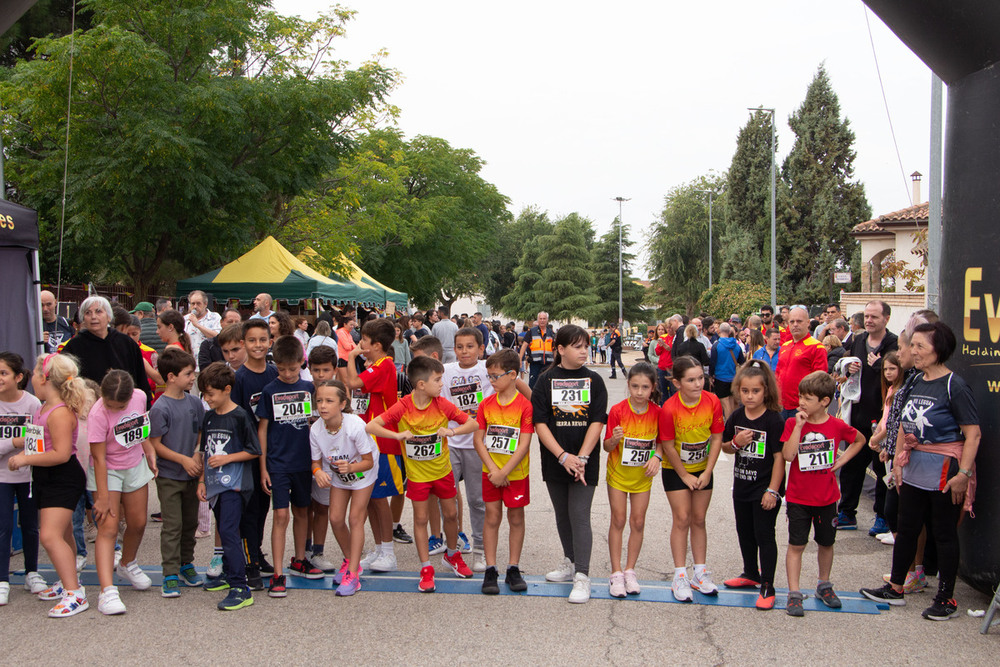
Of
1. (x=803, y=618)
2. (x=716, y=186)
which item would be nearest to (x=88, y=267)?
(x=803, y=618)

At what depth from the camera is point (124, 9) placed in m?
17.2

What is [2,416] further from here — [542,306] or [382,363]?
[542,306]

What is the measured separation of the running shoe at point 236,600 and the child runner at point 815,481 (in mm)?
3394

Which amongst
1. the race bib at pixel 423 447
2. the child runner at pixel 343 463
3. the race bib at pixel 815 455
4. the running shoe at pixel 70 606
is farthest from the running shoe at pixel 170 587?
the race bib at pixel 815 455

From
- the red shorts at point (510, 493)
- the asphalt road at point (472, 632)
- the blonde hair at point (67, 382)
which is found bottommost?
the asphalt road at point (472, 632)

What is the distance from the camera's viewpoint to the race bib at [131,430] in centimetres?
516

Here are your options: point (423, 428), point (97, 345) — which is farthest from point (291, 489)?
point (97, 345)

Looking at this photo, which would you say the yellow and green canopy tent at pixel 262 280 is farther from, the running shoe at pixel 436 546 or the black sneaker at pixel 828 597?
the black sneaker at pixel 828 597

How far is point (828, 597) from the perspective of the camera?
5.05 metres

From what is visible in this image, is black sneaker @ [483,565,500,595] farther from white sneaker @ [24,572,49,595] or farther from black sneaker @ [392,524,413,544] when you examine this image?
white sneaker @ [24,572,49,595]

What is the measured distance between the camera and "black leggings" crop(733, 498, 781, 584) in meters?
5.08

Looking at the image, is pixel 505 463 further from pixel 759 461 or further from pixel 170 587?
pixel 170 587

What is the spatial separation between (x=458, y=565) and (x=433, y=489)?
2.04ft

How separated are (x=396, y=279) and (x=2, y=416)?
118 feet
